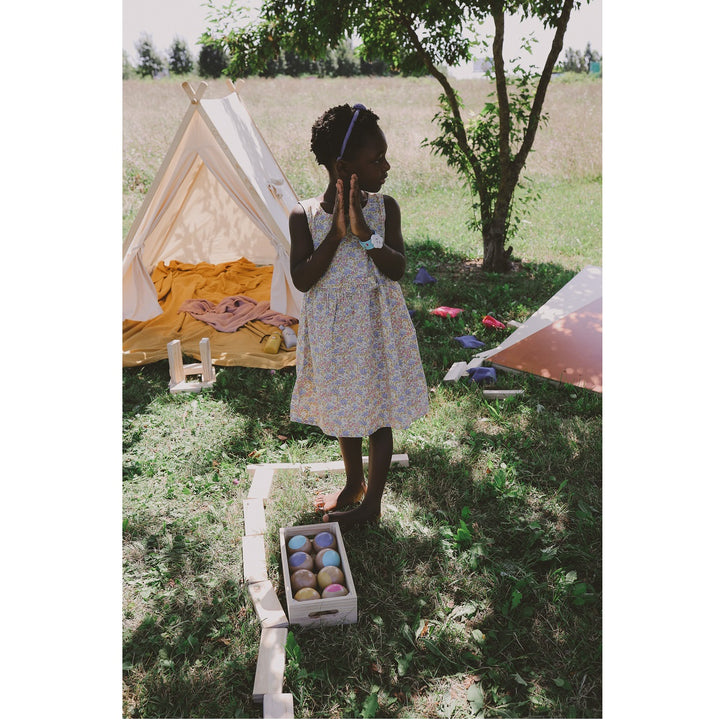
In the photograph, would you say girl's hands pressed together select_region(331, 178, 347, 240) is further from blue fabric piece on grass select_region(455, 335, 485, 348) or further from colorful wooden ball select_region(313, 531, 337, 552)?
blue fabric piece on grass select_region(455, 335, 485, 348)

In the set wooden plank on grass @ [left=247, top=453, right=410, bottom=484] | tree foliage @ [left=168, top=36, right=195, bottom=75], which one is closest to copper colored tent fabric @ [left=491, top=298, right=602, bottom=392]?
wooden plank on grass @ [left=247, top=453, right=410, bottom=484]

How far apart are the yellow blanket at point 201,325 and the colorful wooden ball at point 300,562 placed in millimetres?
2236

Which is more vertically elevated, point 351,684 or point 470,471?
point 470,471

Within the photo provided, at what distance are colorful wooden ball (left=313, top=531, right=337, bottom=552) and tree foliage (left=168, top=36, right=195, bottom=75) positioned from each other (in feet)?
103

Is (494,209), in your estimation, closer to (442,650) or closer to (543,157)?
(442,650)

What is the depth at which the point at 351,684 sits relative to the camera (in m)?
A: 1.97

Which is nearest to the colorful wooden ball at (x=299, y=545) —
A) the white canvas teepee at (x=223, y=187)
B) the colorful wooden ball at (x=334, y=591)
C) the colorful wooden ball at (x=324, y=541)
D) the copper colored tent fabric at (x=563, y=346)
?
the colorful wooden ball at (x=324, y=541)

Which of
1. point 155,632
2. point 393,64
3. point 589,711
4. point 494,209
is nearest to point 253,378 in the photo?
point 155,632

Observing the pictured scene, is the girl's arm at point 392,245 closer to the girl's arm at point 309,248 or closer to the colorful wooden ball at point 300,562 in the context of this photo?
the girl's arm at point 309,248

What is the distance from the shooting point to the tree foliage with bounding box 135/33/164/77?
2495cm

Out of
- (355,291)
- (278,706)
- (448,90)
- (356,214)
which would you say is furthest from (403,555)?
(448,90)

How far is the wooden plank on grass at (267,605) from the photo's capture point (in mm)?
2178

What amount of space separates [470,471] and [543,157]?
37.8 feet

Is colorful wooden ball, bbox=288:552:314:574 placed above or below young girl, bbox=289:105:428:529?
below
